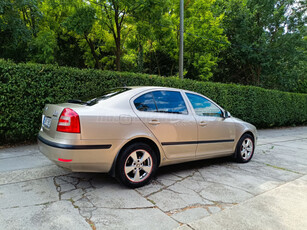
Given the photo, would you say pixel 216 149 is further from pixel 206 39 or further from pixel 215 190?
pixel 206 39

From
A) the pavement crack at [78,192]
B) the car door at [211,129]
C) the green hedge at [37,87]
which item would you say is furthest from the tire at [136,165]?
the green hedge at [37,87]

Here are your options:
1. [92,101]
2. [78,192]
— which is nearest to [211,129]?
[92,101]

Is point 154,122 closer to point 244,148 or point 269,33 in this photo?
point 244,148

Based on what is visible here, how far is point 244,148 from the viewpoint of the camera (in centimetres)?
489

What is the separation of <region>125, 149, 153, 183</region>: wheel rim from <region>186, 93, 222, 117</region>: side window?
140cm

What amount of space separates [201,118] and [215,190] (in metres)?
1.33

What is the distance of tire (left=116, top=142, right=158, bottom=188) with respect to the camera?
10.0 ft

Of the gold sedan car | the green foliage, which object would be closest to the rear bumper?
the gold sedan car

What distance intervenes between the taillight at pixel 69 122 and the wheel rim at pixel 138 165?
87cm

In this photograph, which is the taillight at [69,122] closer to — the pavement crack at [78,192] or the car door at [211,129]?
the pavement crack at [78,192]

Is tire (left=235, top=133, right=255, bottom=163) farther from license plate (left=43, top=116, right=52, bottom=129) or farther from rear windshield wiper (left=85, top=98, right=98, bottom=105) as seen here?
license plate (left=43, top=116, right=52, bottom=129)

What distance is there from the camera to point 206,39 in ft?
47.6

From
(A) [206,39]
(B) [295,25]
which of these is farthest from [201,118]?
(B) [295,25]

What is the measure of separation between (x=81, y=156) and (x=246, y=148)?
12.4 ft
